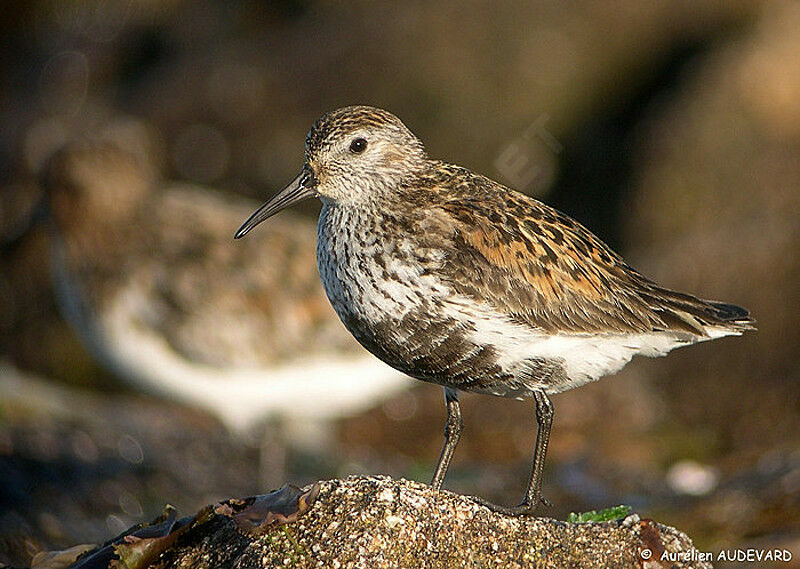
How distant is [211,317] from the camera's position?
33.4 ft

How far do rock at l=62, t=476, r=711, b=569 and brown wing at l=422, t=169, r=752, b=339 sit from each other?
1198 millimetres

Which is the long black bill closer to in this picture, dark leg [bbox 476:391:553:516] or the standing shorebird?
the standing shorebird

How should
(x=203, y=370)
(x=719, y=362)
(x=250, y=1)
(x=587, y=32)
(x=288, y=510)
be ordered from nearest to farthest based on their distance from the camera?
(x=288, y=510) < (x=203, y=370) < (x=719, y=362) < (x=587, y=32) < (x=250, y=1)

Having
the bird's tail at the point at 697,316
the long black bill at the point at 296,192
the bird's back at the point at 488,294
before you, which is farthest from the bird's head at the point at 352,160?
the bird's tail at the point at 697,316

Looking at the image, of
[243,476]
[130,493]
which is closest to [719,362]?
[243,476]

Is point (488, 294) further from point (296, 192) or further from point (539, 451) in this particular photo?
point (296, 192)

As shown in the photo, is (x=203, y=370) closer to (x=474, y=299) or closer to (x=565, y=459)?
(x=565, y=459)

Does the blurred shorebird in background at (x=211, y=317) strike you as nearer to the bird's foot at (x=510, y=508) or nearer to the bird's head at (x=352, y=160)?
the bird's head at (x=352, y=160)

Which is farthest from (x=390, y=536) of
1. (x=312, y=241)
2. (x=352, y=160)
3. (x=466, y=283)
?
(x=312, y=241)

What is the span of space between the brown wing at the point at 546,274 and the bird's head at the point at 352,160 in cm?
34

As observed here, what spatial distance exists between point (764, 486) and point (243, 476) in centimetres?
462

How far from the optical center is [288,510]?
5020 millimetres

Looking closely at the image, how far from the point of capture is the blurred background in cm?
1004

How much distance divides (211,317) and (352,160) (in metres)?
4.14
